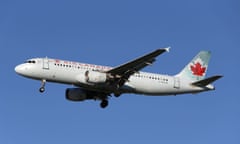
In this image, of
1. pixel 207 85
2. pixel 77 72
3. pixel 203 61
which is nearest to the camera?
pixel 77 72

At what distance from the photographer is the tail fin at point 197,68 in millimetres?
68625

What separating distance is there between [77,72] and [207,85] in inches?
599

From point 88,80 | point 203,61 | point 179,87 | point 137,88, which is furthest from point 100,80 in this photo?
point 203,61

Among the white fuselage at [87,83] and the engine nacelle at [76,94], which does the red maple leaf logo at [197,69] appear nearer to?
the white fuselage at [87,83]

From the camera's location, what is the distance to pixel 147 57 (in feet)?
186

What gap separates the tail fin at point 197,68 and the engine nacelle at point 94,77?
11640 mm

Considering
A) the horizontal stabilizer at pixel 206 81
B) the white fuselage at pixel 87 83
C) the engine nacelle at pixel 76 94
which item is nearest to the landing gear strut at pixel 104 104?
the engine nacelle at pixel 76 94

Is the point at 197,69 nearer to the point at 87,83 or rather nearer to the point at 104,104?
the point at 104,104

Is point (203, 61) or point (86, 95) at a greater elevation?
point (203, 61)

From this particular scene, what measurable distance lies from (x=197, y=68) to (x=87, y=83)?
1646 centimetres

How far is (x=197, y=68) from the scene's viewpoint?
70375 mm

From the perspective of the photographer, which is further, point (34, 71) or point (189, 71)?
point (189, 71)

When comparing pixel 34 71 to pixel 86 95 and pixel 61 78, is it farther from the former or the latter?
pixel 86 95

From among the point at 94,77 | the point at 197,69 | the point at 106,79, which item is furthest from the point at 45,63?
the point at 197,69
